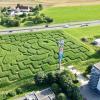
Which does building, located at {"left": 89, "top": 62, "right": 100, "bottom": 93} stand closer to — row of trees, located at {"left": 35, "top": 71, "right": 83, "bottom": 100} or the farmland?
row of trees, located at {"left": 35, "top": 71, "right": 83, "bottom": 100}

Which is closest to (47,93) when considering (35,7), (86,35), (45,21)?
(86,35)

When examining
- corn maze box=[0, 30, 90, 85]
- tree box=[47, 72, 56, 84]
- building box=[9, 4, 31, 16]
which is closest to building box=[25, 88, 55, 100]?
tree box=[47, 72, 56, 84]

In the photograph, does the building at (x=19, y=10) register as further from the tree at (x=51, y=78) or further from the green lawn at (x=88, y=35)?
the tree at (x=51, y=78)

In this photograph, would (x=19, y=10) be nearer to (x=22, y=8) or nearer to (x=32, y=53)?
(x=22, y=8)

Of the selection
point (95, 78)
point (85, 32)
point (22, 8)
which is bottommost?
point (95, 78)

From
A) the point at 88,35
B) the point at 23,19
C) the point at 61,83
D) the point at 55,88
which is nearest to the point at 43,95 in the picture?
the point at 55,88
